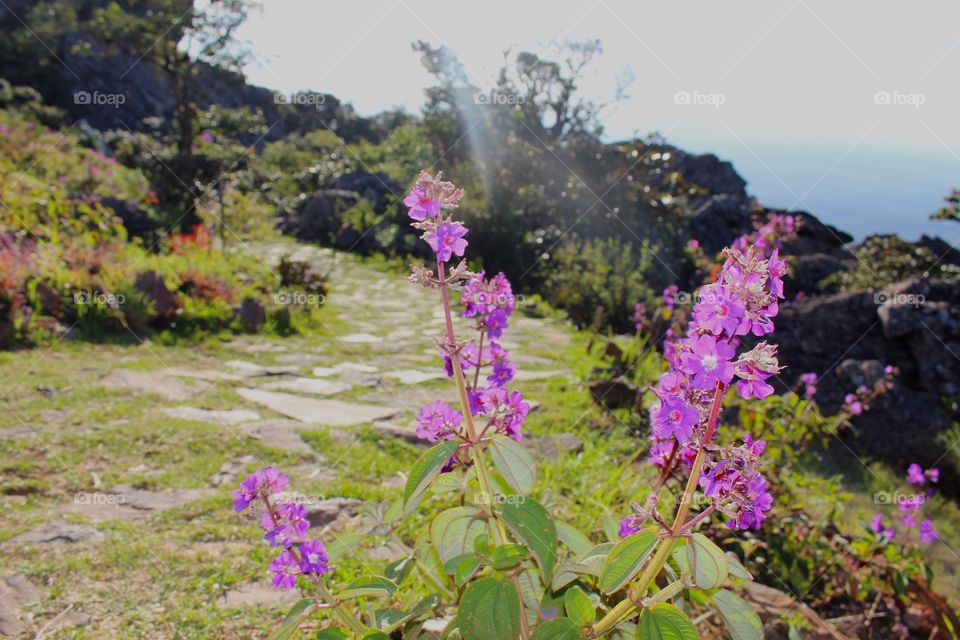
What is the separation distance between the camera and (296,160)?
54.7 ft

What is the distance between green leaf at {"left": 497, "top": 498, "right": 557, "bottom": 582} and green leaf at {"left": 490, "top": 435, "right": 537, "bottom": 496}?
4 cm

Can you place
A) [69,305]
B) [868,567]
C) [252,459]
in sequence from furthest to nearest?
[69,305] < [252,459] < [868,567]

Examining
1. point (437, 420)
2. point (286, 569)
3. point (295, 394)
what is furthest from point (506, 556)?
point (295, 394)

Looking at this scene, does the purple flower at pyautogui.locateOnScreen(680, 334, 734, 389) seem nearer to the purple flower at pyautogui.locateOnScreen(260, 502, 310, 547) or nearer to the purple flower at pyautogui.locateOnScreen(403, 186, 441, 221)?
the purple flower at pyautogui.locateOnScreen(403, 186, 441, 221)

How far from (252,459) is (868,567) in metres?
3.19

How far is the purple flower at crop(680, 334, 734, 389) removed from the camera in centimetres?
107

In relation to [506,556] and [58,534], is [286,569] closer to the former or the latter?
[506,556]

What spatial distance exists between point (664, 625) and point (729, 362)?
0.48 metres

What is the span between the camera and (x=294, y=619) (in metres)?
1.46

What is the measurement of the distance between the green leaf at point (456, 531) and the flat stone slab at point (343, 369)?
3.74m

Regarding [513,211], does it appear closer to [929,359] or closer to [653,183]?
[653,183]

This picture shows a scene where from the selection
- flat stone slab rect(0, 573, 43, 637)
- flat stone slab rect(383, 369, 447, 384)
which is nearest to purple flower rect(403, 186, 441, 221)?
flat stone slab rect(0, 573, 43, 637)

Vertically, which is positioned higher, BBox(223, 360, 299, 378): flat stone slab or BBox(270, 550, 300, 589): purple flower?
BBox(270, 550, 300, 589): purple flower

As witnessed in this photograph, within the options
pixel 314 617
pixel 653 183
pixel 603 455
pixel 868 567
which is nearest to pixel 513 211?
pixel 653 183
